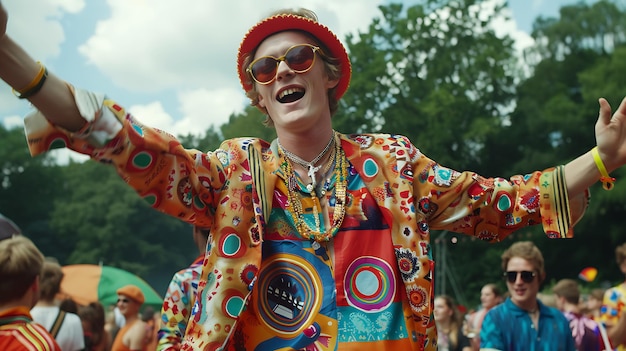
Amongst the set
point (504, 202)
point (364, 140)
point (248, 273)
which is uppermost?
point (364, 140)

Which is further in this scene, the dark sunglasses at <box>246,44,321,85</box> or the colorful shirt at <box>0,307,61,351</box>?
the colorful shirt at <box>0,307,61,351</box>

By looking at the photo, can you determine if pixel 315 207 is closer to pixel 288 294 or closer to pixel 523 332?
pixel 288 294

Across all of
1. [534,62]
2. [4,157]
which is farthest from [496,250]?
[4,157]

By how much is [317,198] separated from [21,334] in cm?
176

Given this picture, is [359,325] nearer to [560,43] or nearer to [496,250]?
[496,250]

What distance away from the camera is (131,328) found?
6.66 meters

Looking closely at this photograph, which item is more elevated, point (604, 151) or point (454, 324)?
point (454, 324)

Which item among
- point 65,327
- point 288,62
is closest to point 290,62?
point 288,62

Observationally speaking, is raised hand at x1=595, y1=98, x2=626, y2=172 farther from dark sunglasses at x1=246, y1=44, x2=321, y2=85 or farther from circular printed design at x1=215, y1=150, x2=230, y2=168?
circular printed design at x1=215, y1=150, x2=230, y2=168

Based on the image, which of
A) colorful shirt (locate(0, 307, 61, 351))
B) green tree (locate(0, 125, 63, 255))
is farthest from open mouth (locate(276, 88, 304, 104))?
green tree (locate(0, 125, 63, 255))

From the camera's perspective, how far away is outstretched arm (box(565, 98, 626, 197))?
2.52 meters

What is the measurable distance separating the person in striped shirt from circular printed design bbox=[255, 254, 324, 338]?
4.78 feet

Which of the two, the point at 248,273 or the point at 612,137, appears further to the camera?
the point at 612,137

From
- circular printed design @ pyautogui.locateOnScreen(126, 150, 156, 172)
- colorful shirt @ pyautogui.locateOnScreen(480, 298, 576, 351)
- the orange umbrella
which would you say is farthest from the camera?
the orange umbrella
